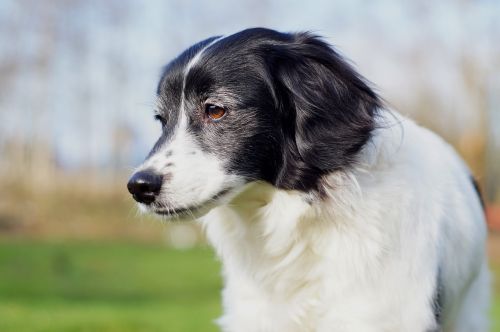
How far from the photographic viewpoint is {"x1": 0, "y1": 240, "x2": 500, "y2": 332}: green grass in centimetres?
1159

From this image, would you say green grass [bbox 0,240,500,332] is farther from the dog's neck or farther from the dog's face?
the dog's face

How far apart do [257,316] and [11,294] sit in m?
15.1

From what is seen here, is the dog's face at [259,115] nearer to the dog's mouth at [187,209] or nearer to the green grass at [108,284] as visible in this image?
the dog's mouth at [187,209]

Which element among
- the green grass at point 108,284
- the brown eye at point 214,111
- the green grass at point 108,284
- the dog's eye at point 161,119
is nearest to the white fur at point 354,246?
the brown eye at point 214,111

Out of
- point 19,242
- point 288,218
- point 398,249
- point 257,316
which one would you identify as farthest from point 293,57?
point 19,242

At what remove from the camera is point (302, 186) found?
11.9ft

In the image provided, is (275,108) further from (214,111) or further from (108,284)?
(108,284)

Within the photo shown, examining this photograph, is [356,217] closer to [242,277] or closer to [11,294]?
[242,277]

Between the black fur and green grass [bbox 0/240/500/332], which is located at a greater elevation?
the black fur

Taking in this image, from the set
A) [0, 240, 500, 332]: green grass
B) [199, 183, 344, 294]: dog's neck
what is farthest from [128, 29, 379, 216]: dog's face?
Answer: [0, 240, 500, 332]: green grass

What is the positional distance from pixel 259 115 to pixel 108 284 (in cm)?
1841

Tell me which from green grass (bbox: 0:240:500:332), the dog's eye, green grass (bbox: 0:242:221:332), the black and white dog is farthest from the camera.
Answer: green grass (bbox: 0:242:221:332)

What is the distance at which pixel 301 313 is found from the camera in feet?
12.0

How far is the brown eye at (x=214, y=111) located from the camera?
3635mm
